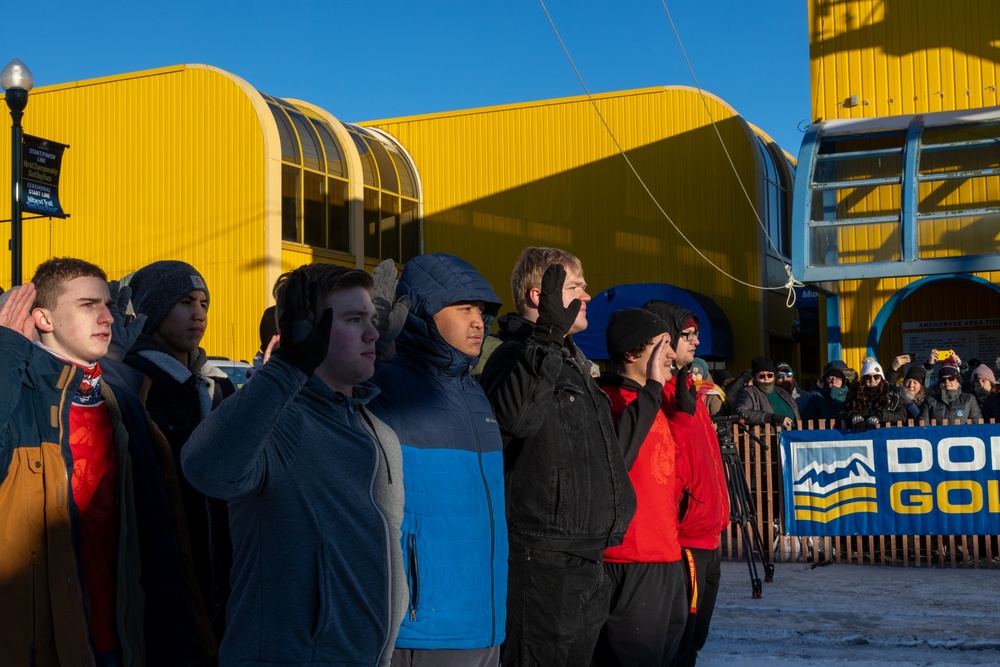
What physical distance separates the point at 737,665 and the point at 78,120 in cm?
2316

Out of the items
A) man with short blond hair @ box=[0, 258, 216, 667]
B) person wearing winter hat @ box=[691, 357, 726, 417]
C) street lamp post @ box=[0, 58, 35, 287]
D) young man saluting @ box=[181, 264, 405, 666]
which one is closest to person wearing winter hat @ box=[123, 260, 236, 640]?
man with short blond hair @ box=[0, 258, 216, 667]

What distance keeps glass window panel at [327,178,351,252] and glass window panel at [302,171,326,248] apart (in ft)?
0.56

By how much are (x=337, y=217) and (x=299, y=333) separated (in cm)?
2321

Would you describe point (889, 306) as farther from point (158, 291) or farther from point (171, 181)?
point (171, 181)

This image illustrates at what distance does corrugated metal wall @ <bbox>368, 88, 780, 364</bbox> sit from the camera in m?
24.8

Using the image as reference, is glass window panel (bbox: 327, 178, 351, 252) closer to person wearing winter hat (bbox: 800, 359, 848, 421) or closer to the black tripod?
person wearing winter hat (bbox: 800, 359, 848, 421)

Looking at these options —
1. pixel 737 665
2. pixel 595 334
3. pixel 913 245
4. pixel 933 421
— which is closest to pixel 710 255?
pixel 595 334

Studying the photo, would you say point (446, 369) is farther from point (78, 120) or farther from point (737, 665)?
point (78, 120)

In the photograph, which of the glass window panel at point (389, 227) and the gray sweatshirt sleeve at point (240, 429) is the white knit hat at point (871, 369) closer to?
the gray sweatshirt sleeve at point (240, 429)

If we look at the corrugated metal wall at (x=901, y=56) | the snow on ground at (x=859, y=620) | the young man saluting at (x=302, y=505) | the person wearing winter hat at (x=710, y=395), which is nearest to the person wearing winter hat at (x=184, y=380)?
the young man saluting at (x=302, y=505)

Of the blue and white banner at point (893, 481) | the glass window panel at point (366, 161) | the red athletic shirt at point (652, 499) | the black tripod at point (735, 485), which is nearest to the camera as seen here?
the red athletic shirt at point (652, 499)

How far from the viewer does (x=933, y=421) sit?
34.6ft

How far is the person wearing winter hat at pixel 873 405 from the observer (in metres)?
10.1

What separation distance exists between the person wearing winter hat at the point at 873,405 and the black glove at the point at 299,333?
8.34m
